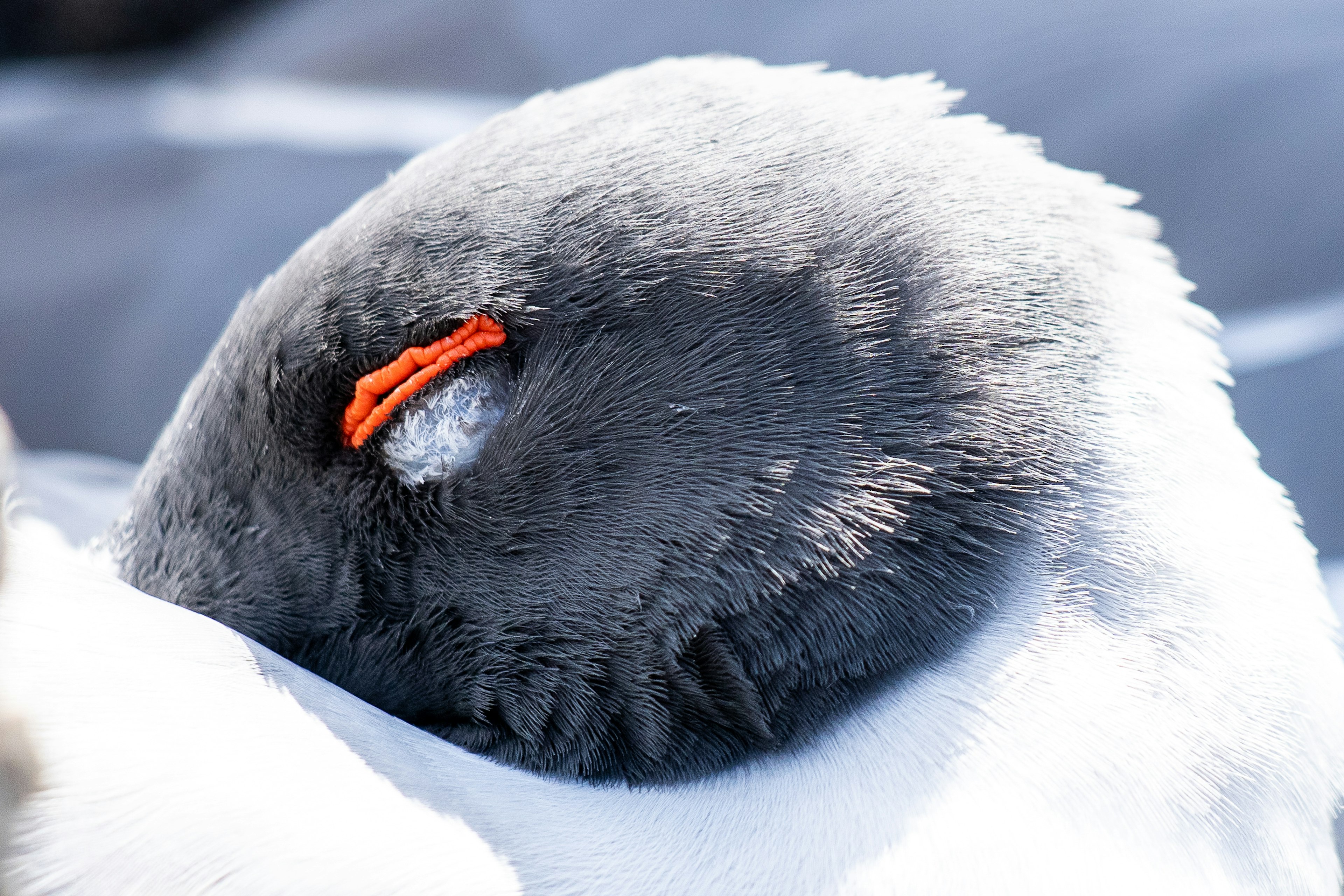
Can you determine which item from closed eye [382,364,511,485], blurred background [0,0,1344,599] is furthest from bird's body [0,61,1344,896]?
blurred background [0,0,1344,599]

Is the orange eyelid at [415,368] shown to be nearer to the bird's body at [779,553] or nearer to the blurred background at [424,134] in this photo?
the bird's body at [779,553]

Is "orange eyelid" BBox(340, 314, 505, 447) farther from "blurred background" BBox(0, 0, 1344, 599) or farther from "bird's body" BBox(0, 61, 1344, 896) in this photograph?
"blurred background" BBox(0, 0, 1344, 599)

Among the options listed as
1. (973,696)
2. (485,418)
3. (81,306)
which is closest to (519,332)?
(485,418)

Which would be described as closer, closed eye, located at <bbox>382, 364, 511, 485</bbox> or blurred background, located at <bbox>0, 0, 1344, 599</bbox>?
closed eye, located at <bbox>382, 364, 511, 485</bbox>

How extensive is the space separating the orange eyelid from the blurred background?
1.14m

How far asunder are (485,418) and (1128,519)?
579mm

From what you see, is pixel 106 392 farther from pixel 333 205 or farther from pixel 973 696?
pixel 973 696

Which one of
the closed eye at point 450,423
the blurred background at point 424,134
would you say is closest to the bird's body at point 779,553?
the closed eye at point 450,423

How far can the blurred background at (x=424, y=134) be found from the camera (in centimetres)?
230

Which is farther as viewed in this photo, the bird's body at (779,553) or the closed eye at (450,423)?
the closed eye at (450,423)

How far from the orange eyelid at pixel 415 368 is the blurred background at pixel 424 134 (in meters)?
1.14

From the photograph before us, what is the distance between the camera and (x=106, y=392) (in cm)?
250

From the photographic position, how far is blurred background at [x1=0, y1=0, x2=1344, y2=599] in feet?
7.55

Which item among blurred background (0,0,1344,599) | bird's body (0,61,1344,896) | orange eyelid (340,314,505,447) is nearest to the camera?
bird's body (0,61,1344,896)
